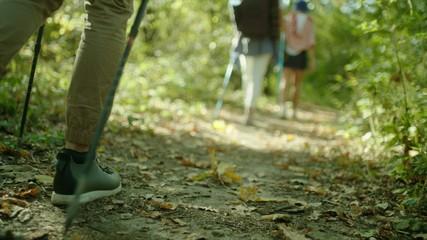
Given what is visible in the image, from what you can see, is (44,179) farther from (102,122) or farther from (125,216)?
(102,122)

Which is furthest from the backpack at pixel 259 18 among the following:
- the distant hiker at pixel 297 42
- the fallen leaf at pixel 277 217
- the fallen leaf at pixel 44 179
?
the fallen leaf at pixel 44 179

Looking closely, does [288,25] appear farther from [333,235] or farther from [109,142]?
[333,235]

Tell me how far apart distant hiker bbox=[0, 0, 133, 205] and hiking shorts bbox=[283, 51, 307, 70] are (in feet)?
19.7

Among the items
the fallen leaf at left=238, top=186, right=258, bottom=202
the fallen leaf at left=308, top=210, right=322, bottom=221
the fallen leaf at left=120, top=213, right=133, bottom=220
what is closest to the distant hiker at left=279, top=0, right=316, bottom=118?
the fallen leaf at left=238, top=186, right=258, bottom=202

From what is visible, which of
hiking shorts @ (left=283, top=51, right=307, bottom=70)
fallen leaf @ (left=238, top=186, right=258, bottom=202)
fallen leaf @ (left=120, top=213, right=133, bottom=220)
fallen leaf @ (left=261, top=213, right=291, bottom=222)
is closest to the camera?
fallen leaf @ (left=120, top=213, right=133, bottom=220)

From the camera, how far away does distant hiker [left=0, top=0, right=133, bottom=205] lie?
179cm

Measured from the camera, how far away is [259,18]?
19.6 ft

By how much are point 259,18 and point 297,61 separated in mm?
1945

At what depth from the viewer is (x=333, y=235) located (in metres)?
2.08

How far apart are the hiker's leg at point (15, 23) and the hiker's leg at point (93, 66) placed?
0.22 m

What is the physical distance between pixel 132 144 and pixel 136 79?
303 cm

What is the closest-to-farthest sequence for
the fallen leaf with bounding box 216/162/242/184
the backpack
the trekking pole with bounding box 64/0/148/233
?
the trekking pole with bounding box 64/0/148/233 < the fallen leaf with bounding box 216/162/242/184 < the backpack

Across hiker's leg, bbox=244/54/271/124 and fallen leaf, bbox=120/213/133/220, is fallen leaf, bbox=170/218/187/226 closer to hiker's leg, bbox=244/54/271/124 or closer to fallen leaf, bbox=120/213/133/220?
fallen leaf, bbox=120/213/133/220

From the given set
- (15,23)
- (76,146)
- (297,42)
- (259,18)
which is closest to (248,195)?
(76,146)
